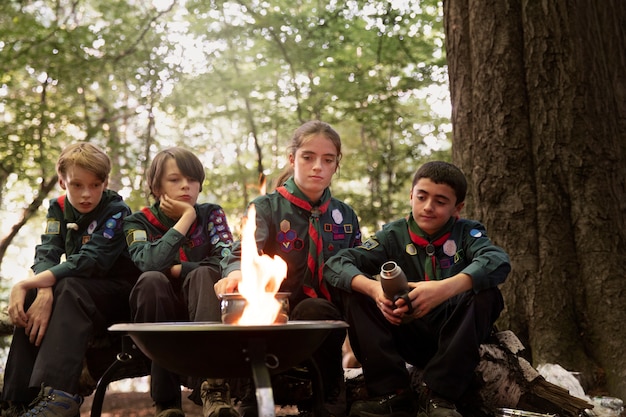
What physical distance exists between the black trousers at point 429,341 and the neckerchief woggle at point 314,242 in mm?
253

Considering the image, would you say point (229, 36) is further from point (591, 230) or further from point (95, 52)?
point (591, 230)

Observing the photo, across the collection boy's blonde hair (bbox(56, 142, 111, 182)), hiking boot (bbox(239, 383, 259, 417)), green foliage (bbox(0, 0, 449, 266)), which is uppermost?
green foliage (bbox(0, 0, 449, 266))

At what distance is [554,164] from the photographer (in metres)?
3.49

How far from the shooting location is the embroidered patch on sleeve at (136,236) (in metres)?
2.93

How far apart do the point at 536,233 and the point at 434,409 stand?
1.50 meters

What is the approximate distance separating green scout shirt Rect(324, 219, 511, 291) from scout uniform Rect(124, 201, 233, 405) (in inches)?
23.9

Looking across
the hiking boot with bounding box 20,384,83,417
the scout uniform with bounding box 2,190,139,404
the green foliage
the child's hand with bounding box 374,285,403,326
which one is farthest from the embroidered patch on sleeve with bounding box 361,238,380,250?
the green foliage

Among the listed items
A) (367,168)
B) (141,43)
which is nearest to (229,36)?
(141,43)

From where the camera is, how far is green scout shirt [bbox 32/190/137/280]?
304 centimetres

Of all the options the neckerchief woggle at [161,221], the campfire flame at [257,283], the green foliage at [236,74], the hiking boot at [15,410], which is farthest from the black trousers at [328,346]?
the green foliage at [236,74]

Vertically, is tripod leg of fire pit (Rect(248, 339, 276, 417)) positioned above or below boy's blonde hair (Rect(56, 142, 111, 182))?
below

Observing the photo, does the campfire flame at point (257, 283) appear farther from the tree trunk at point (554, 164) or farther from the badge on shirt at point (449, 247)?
the tree trunk at point (554, 164)

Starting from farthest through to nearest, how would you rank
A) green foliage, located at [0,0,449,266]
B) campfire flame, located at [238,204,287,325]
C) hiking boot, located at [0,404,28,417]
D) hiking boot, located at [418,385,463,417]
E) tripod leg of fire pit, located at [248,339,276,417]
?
green foliage, located at [0,0,449,266] → hiking boot, located at [0,404,28,417] → hiking boot, located at [418,385,463,417] → campfire flame, located at [238,204,287,325] → tripod leg of fire pit, located at [248,339,276,417]

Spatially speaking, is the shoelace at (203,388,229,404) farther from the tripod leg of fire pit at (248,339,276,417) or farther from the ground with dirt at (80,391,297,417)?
the ground with dirt at (80,391,297,417)
